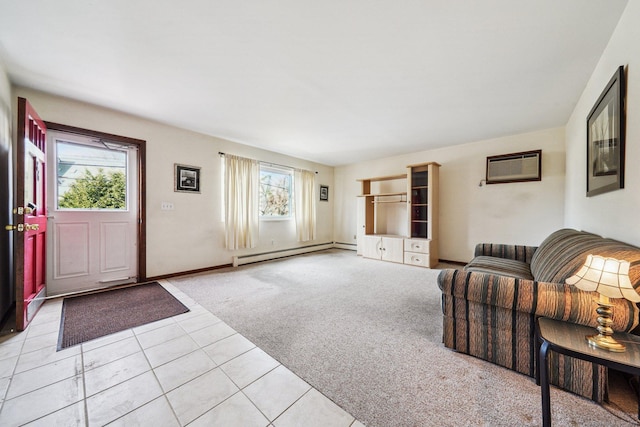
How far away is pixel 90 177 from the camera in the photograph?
3.08m

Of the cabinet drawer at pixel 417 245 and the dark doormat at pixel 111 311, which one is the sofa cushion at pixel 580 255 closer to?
the cabinet drawer at pixel 417 245

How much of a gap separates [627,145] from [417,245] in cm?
320

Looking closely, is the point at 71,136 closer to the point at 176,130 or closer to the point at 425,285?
the point at 176,130

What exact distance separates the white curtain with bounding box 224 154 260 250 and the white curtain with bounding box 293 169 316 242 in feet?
3.71

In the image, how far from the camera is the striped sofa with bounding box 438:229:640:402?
124cm

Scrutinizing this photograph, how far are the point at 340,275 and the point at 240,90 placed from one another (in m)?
3.00

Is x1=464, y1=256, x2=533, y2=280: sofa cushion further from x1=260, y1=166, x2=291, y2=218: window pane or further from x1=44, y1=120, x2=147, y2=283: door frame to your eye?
x1=44, y1=120, x2=147, y2=283: door frame

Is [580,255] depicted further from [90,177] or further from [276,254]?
[90,177]

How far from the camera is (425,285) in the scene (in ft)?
10.9

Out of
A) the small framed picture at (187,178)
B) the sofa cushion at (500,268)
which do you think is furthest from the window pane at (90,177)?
the sofa cushion at (500,268)

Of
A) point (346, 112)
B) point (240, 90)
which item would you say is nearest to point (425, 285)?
point (346, 112)

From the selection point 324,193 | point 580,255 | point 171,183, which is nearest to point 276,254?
point 324,193

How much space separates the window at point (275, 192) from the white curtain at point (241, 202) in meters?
0.35

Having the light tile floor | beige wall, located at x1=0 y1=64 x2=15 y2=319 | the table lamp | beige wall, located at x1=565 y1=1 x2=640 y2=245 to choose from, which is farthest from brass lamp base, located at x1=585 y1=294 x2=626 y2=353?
beige wall, located at x1=0 y1=64 x2=15 y2=319
